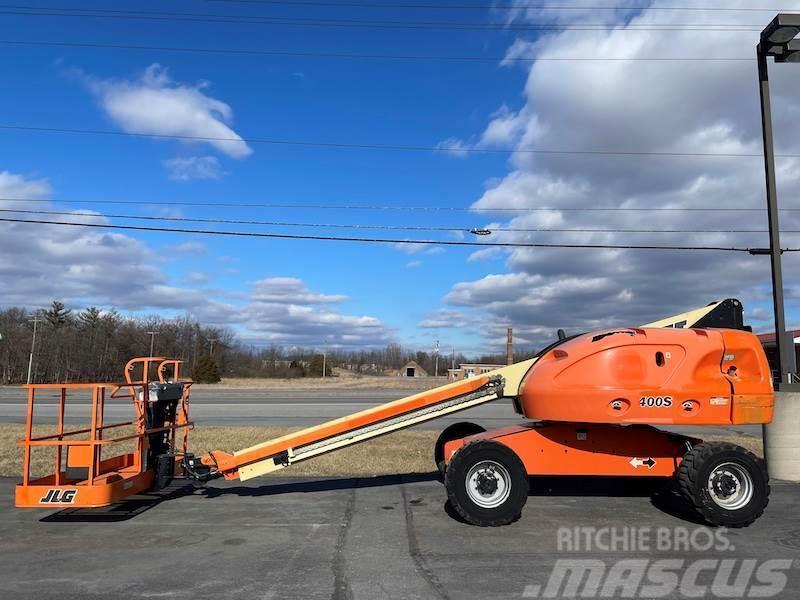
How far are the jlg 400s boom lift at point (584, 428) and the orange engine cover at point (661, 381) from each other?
11 millimetres

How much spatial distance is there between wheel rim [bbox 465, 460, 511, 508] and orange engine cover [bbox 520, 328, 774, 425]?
83 cm

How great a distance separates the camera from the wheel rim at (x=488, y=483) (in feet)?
21.1

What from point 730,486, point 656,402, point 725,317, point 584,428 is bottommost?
point 730,486

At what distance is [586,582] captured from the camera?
4.73 meters

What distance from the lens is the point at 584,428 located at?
7027 millimetres

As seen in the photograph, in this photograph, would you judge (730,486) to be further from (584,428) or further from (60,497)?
(60,497)

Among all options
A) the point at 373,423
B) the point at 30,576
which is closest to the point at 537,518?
the point at 373,423

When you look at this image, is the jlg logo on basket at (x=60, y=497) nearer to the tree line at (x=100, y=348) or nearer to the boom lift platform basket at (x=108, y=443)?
the boom lift platform basket at (x=108, y=443)

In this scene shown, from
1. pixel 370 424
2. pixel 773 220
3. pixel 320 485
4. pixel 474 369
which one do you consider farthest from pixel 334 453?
pixel 474 369

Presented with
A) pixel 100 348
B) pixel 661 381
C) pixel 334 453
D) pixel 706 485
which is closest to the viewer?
pixel 706 485

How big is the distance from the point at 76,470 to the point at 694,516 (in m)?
7.25

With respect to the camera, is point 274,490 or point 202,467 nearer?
point 202,467

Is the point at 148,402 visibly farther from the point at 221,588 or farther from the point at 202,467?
the point at 221,588

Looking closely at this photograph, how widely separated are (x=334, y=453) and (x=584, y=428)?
5.94 meters
